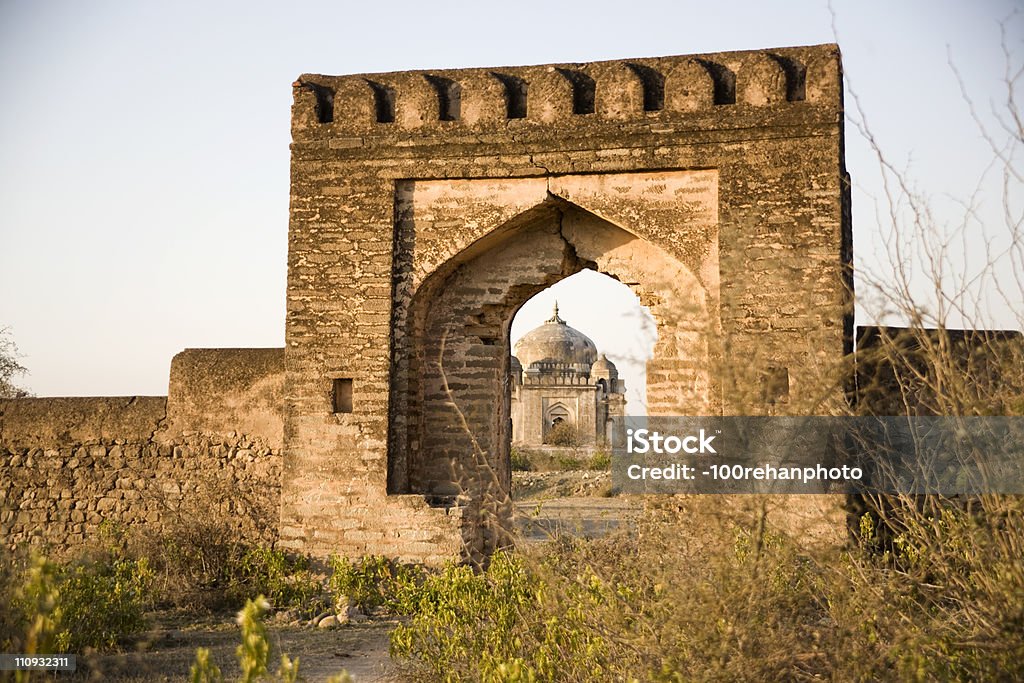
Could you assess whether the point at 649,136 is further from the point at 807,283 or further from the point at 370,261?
the point at 370,261

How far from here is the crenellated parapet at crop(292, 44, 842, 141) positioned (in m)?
7.80

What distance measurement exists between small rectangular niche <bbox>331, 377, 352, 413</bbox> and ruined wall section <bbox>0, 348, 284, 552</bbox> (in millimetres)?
705

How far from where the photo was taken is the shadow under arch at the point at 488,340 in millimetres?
7996

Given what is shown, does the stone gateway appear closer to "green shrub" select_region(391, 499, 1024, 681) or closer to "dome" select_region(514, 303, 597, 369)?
"green shrub" select_region(391, 499, 1024, 681)

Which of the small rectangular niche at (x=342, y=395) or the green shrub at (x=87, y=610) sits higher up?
the small rectangular niche at (x=342, y=395)

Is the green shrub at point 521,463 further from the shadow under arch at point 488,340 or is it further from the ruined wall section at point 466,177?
the ruined wall section at point 466,177

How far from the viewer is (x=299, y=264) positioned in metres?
8.34

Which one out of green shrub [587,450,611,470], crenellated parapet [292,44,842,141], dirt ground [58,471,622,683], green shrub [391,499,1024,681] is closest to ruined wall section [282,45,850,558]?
crenellated parapet [292,44,842,141]

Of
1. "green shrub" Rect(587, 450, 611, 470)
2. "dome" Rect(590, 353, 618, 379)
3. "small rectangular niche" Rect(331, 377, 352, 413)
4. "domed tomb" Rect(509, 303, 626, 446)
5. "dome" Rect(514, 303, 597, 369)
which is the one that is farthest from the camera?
"dome" Rect(590, 353, 618, 379)

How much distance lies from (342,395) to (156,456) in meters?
1.94

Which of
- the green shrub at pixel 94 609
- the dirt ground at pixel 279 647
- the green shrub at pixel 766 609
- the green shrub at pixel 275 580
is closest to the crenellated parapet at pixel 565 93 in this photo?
the dirt ground at pixel 279 647

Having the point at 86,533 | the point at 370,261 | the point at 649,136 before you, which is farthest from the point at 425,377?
the point at 86,533

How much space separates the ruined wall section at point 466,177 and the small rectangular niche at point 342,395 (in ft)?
0.26

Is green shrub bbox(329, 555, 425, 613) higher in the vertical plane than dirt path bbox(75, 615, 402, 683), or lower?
higher
